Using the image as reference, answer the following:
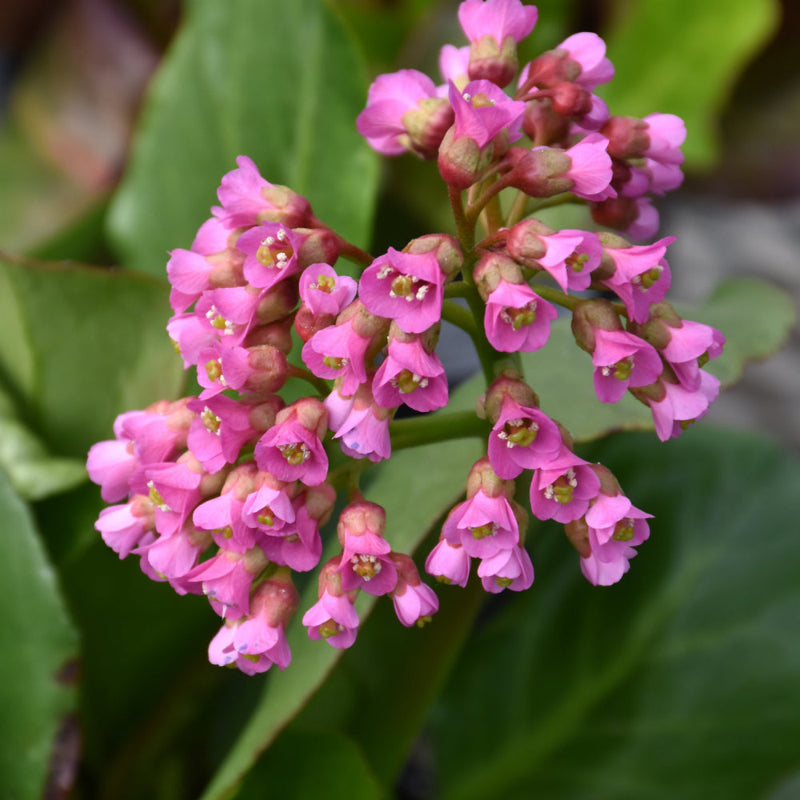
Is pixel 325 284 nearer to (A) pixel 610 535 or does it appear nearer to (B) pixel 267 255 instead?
(B) pixel 267 255

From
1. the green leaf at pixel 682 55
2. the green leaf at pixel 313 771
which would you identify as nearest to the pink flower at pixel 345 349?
the green leaf at pixel 313 771

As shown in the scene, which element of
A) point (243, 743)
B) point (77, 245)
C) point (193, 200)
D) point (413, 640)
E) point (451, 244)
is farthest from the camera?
point (77, 245)

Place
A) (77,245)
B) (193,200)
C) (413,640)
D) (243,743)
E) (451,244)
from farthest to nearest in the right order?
(77,245)
(193,200)
(413,640)
(243,743)
(451,244)

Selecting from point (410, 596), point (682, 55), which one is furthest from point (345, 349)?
point (682, 55)

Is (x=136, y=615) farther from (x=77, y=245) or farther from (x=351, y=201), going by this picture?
(x=77, y=245)

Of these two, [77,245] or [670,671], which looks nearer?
[670,671]

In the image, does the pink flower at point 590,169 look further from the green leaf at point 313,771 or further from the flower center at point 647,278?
the green leaf at point 313,771

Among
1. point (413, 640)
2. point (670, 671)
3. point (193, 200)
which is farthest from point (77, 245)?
point (670, 671)
